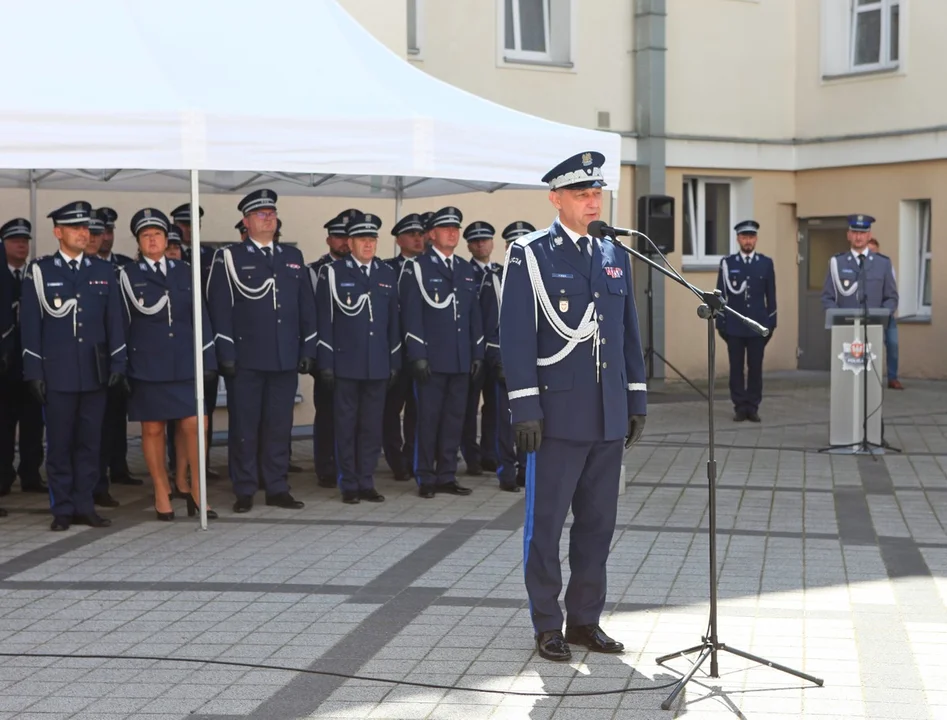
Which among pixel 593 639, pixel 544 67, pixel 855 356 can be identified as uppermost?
pixel 544 67

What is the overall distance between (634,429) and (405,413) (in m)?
5.05

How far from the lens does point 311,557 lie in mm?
7984

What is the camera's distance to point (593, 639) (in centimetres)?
595

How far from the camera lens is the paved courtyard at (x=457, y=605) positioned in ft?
17.5

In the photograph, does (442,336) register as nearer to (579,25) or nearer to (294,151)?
(294,151)

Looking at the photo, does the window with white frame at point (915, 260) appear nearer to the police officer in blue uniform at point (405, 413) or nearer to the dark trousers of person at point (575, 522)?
the police officer in blue uniform at point (405, 413)

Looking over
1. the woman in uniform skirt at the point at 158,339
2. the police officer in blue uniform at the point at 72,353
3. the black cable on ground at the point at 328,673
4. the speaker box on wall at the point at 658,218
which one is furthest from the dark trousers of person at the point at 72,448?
the speaker box on wall at the point at 658,218

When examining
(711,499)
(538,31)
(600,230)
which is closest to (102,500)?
(600,230)

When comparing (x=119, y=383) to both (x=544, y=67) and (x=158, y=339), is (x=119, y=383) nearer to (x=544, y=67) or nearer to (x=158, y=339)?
(x=158, y=339)

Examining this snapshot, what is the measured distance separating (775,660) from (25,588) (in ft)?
12.3

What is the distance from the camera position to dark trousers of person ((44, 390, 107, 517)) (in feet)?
29.0

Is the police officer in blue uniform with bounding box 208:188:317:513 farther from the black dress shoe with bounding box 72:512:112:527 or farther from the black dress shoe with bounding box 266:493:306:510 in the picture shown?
the black dress shoe with bounding box 72:512:112:527

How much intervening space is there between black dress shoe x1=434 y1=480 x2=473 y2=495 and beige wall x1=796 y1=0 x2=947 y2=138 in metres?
11.2

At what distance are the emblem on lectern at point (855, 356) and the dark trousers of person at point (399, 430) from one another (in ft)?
12.7
